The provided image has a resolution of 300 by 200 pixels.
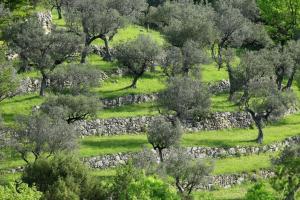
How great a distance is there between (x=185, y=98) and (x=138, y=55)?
1209cm

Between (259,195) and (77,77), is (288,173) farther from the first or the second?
(77,77)

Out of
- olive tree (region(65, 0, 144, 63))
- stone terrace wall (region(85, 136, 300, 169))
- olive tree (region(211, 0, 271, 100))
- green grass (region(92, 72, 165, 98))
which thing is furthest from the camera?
olive tree (region(211, 0, 271, 100))

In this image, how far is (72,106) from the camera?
70.1 metres

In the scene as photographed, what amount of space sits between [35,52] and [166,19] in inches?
1314

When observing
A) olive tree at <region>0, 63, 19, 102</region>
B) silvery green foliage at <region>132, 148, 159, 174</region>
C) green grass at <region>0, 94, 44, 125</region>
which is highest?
olive tree at <region>0, 63, 19, 102</region>

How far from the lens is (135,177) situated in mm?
56906

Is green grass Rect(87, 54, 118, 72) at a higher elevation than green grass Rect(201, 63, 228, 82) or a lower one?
higher

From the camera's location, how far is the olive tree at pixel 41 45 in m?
78.4

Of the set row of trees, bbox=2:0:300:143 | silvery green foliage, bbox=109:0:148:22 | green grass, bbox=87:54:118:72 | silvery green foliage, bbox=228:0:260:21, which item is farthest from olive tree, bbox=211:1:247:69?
green grass, bbox=87:54:118:72

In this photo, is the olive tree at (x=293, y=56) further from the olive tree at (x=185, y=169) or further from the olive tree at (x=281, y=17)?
the olive tree at (x=185, y=169)

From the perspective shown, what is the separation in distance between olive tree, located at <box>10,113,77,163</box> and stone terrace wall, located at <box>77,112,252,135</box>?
10.8 m

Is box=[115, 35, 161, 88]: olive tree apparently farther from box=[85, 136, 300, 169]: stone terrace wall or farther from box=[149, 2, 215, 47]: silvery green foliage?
box=[85, 136, 300, 169]: stone terrace wall

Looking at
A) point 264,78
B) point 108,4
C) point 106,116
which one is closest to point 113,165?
point 106,116

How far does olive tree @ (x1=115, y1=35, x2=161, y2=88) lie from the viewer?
83.6 metres
